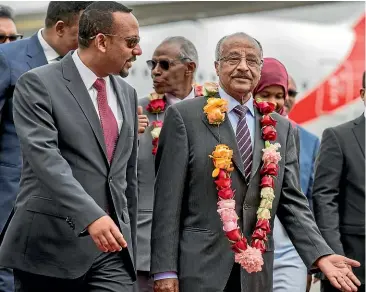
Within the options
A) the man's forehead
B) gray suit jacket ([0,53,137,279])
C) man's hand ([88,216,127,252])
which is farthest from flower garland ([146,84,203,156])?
man's hand ([88,216,127,252])

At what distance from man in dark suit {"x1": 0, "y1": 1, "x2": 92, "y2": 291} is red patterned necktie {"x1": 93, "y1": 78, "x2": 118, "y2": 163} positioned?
33.9 inches

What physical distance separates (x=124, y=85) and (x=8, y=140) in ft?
2.88

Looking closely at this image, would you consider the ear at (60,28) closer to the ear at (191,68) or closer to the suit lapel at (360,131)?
the ear at (191,68)

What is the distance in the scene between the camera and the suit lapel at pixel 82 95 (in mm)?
5145

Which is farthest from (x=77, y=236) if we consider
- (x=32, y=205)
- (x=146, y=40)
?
(x=146, y=40)

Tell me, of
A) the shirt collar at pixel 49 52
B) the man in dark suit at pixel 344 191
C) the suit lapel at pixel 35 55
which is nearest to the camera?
the suit lapel at pixel 35 55

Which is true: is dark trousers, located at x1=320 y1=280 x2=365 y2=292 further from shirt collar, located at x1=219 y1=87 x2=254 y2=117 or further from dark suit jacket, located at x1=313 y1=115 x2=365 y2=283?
shirt collar, located at x1=219 y1=87 x2=254 y2=117

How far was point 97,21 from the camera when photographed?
5.35 metres

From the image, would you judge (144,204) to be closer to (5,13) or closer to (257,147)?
(257,147)

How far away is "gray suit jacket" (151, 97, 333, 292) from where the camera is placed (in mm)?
5410

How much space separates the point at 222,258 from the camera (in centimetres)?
543

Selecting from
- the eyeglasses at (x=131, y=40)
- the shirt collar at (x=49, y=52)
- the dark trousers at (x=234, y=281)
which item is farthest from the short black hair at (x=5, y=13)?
the dark trousers at (x=234, y=281)

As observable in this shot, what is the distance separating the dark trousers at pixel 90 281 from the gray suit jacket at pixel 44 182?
0.05 metres

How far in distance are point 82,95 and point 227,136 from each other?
80 centimetres
